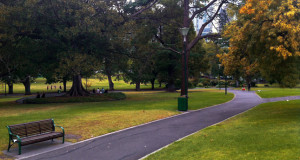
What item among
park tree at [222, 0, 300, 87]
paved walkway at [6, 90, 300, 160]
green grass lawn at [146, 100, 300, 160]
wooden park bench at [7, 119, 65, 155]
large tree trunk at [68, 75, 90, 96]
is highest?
park tree at [222, 0, 300, 87]

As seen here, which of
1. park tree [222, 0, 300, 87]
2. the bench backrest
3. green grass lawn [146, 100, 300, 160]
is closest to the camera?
green grass lawn [146, 100, 300, 160]

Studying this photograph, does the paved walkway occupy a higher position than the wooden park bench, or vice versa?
the wooden park bench

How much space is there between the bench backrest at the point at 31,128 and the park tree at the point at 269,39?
9.64 meters

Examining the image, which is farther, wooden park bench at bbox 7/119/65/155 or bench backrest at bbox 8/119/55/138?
bench backrest at bbox 8/119/55/138

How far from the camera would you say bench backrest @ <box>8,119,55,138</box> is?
8.29 metres

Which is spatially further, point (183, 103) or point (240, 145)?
point (183, 103)

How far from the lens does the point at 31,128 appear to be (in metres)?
8.70

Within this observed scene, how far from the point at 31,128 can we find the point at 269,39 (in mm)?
10575

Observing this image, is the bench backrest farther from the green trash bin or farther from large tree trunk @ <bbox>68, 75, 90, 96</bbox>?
large tree trunk @ <bbox>68, 75, 90, 96</bbox>

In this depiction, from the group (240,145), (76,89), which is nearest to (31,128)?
(240,145)

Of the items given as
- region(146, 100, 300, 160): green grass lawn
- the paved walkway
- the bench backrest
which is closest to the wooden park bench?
the bench backrest

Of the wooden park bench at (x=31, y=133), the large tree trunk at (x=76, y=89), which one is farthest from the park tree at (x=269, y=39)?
the large tree trunk at (x=76, y=89)

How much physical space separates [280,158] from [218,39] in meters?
21.9

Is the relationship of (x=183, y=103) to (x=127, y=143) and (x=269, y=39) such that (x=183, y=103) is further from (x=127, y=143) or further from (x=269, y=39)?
(x=127, y=143)
